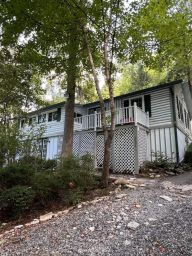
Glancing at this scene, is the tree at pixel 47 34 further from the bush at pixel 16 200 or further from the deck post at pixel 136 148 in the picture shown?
the bush at pixel 16 200

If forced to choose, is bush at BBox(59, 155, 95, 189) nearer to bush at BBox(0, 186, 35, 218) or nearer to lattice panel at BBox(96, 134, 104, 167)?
bush at BBox(0, 186, 35, 218)

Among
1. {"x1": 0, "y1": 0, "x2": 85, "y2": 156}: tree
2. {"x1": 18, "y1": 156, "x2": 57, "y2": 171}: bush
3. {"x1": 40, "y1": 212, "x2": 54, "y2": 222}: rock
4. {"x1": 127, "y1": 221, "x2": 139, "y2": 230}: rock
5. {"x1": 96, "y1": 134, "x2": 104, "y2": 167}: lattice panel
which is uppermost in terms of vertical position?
{"x1": 0, "y1": 0, "x2": 85, "y2": 156}: tree

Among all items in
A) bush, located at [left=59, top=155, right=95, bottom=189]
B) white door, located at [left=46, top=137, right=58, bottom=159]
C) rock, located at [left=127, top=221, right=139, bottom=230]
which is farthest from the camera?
white door, located at [left=46, top=137, right=58, bottom=159]

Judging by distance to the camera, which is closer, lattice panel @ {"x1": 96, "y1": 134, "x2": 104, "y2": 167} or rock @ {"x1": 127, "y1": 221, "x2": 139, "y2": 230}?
rock @ {"x1": 127, "y1": 221, "x2": 139, "y2": 230}

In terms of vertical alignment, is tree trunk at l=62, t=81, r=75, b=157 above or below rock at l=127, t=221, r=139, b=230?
above

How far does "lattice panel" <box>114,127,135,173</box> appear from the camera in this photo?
11.2m

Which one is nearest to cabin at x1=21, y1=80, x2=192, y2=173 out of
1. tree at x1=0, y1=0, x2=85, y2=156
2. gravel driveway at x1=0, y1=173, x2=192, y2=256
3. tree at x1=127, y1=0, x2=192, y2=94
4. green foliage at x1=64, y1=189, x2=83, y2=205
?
tree at x1=0, y1=0, x2=85, y2=156

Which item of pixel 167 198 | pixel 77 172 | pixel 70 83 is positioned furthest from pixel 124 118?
pixel 167 198

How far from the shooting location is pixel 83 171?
20.9ft

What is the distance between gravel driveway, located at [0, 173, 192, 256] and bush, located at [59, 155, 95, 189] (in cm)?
100

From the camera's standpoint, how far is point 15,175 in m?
6.19

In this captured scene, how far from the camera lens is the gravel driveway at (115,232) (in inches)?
130

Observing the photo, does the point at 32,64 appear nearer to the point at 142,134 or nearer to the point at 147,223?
the point at 142,134

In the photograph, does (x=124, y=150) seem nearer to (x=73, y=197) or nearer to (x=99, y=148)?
(x=99, y=148)
